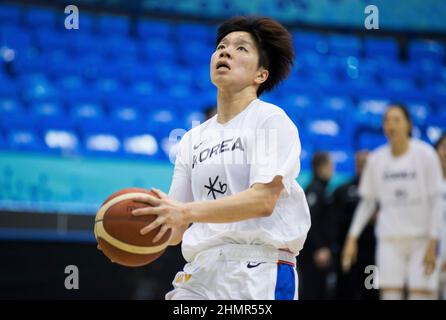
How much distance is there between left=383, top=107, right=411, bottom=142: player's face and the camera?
810cm

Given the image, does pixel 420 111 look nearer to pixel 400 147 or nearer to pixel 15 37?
pixel 400 147

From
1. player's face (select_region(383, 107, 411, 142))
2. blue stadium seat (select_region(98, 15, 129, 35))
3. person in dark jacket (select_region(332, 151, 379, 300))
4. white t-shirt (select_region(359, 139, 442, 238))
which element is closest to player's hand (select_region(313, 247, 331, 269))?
person in dark jacket (select_region(332, 151, 379, 300))

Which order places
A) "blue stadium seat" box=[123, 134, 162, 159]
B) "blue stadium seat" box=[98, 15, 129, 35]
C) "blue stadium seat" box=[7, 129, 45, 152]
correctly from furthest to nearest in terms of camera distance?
"blue stadium seat" box=[98, 15, 129, 35] < "blue stadium seat" box=[123, 134, 162, 159] < "blue stadium seat" box=[7, 129, 45, 152]

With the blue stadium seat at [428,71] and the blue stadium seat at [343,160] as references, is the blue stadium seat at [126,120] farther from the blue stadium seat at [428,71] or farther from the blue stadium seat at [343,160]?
the blue stadium seat at [428,71]

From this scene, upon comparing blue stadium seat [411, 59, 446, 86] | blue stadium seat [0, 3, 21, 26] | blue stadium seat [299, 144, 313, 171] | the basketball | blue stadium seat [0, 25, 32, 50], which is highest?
blue stadium seat [0, 3, 21, 26]

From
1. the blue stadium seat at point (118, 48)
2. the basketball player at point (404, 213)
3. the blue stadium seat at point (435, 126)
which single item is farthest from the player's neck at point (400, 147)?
the blue stadium seat at point (118, 48)

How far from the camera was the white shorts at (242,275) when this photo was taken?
12.0 feet

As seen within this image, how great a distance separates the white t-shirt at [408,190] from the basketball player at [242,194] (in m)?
4.31

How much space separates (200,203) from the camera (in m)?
3.48

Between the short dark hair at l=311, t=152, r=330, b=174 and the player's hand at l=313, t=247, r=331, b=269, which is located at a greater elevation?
the short dark hair at l=311, t=152, r=330, b=174

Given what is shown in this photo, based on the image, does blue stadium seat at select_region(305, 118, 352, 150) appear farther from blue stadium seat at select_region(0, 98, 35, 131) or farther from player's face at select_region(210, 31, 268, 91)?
player's face at select_region(210, 31, 268, 91)

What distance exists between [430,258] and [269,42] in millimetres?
4334
